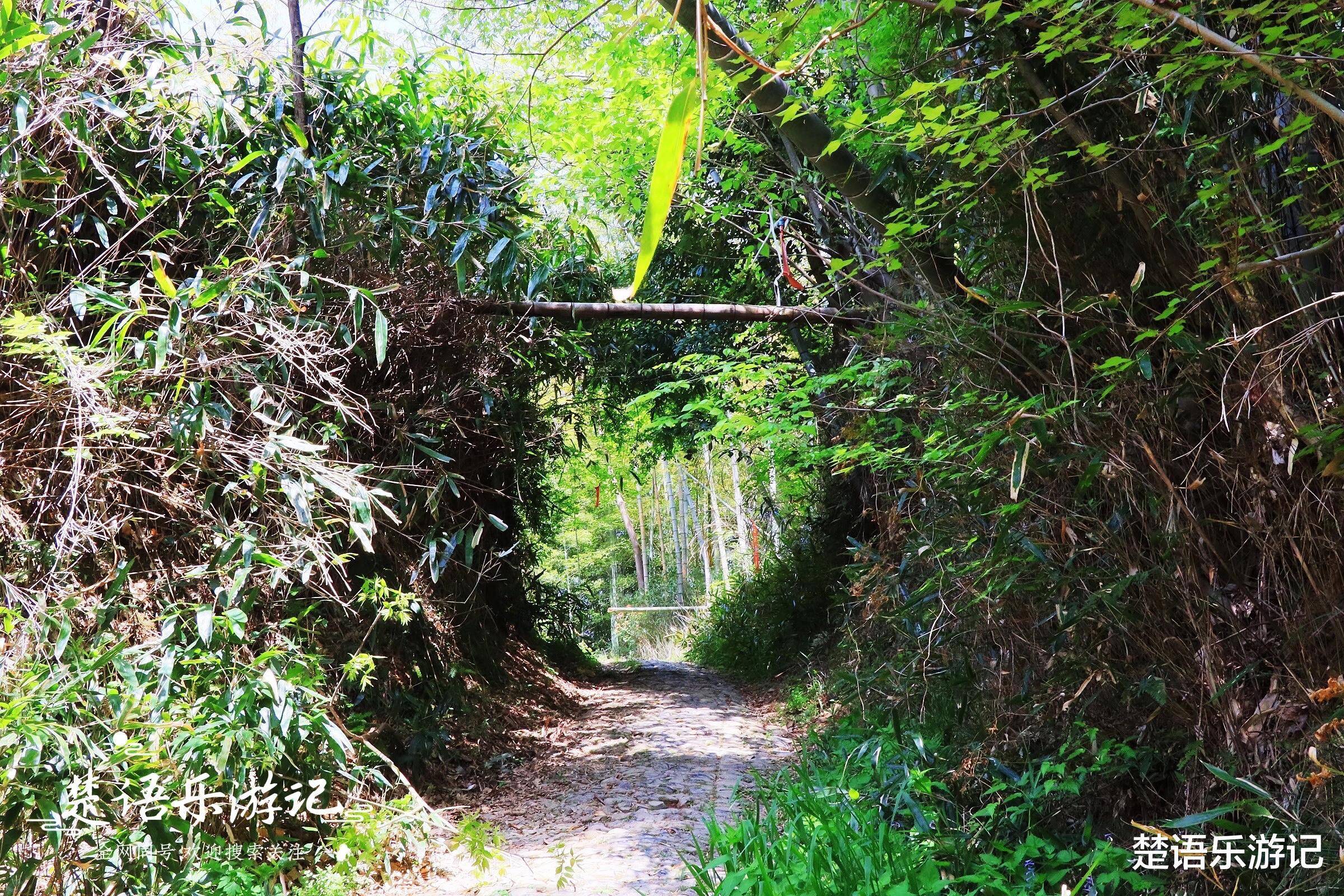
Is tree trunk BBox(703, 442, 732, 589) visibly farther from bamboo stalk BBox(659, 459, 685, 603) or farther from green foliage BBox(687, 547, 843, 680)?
green foliage BBox(687, 547, 843, 680)

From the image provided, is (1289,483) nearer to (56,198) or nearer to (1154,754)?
(1154,754)

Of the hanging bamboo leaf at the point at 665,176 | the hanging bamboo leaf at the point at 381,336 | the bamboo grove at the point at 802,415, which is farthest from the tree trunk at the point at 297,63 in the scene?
the hanging bamboo leaf at the point at 665,176

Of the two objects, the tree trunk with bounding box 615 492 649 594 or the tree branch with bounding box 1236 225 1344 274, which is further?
the tree trunk with bounding box 615 492 649 594

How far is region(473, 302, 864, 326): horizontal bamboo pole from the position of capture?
4.01 meters

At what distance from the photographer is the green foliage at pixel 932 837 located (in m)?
2.16

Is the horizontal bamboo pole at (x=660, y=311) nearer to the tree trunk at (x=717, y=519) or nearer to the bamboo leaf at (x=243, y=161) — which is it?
the bamboo leaf at (x=243, y=161)

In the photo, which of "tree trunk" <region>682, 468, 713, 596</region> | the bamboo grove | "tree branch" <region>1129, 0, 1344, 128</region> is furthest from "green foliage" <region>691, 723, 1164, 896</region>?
"tree trunk" <region>682, 468, 713, 596</region>

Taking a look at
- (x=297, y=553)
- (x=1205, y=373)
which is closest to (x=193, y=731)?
(x=297, y=553)

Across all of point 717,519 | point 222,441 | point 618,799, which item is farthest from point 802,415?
point 717,519

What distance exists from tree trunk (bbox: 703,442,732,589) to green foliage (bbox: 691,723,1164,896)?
44.3 feet

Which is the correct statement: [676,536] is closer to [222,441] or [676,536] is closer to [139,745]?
[222,441]

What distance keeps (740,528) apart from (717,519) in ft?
4.94

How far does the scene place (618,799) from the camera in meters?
3.71

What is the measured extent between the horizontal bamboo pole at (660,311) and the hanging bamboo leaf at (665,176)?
345 centimetres
